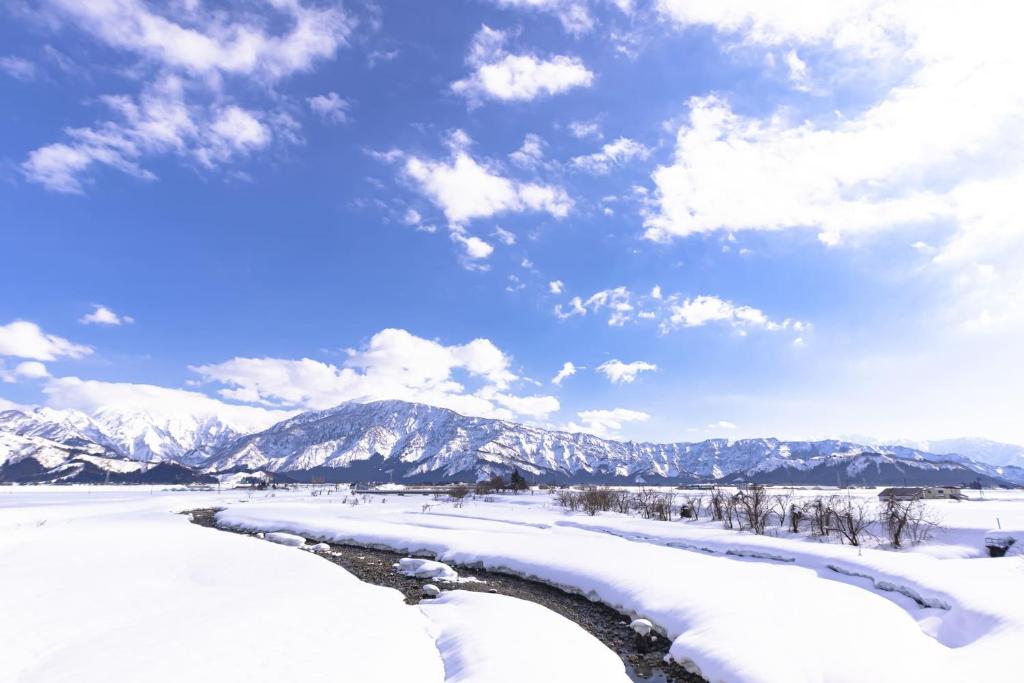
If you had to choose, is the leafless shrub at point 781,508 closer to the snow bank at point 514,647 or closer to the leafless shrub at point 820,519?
the leafless shrub at point 820,519

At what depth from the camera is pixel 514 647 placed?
14.2 metres

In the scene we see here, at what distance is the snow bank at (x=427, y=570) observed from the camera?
27.0 m

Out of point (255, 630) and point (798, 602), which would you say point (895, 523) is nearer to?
point (798, 602)

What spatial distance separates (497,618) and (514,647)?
339cm

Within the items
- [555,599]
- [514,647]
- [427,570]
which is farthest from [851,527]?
[514,647]

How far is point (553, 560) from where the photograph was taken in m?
29.4

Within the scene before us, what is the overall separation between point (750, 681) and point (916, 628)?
826cm

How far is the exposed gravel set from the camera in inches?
629

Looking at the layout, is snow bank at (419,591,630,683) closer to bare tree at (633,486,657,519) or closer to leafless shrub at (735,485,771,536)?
leafless shrub at (735,485,771,536)

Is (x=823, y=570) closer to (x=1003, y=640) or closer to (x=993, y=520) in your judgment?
(x=1003, y=640)

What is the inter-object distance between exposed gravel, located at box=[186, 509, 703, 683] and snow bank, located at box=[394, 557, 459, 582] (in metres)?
0.56

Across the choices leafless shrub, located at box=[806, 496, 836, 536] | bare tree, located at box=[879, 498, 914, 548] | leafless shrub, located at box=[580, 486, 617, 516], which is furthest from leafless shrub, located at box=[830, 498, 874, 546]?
leafless shrub, located at box=[580, 486, 617, 516]

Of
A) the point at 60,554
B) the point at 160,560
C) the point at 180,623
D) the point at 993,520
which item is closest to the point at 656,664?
the point at 180,623

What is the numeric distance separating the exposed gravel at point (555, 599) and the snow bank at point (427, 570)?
560 millimetres
